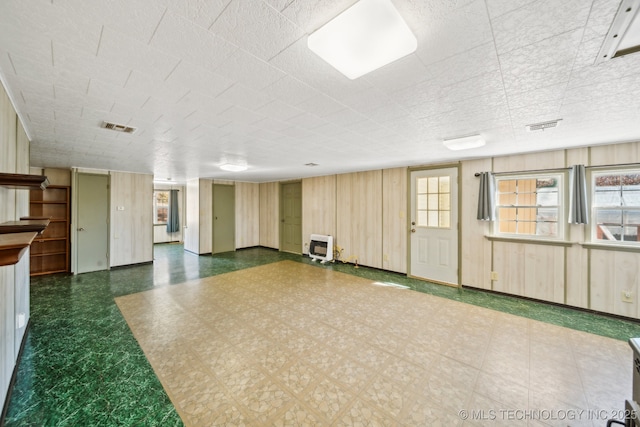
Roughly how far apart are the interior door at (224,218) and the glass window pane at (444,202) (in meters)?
6.17

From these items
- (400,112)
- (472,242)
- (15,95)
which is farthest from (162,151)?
(472,242)

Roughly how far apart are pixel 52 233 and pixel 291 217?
18.2ft

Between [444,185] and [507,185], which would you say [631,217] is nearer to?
[507,185]

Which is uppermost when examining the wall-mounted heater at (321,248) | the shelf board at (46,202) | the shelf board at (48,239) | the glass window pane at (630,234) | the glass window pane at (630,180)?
the glass window pane at (630,180)

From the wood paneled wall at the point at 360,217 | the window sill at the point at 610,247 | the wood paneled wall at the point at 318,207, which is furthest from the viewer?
the wood paneled wall at the point at 318,207

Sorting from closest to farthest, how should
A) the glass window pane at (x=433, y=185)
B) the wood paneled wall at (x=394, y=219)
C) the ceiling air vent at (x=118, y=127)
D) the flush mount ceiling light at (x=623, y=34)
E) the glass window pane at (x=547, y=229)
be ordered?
the flush mount ceiling light at (x=623, y=34), the ceiling air vent at (x=118, y=127), the glass window pane at (x=547, y=229), the glass window pane at (x=433, y=185), the wood paneled wall at (x=394, y=219)

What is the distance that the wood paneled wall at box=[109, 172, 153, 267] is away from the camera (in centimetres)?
567

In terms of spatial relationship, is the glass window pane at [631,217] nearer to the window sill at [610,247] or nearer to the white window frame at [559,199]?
the window sill at [610,247]

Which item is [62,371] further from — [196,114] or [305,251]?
[305,251]

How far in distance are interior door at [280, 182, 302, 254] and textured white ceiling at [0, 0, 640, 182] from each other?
4.50 metres

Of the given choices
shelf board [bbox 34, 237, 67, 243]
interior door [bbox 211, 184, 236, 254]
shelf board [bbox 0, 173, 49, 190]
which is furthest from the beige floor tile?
interior door [bbox 211, 184, 236, 254]

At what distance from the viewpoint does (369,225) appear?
577 centimetres

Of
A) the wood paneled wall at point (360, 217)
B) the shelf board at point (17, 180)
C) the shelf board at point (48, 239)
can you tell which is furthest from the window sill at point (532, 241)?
the shelf board at point (48, 239)

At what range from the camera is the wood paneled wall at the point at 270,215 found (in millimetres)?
8117
